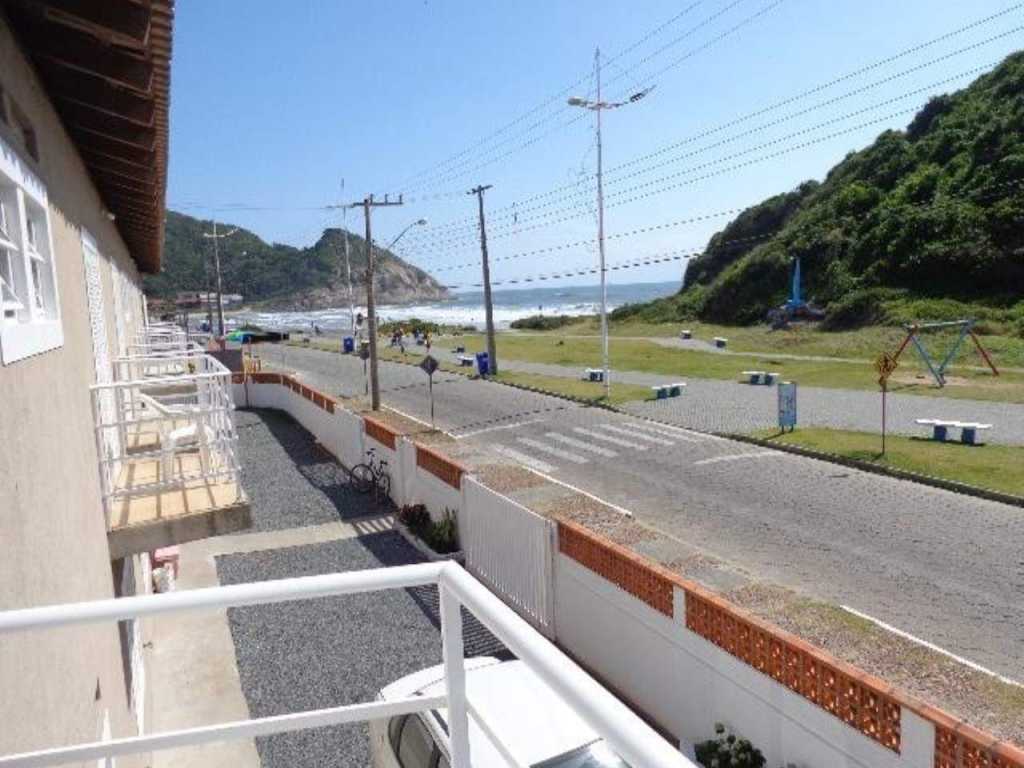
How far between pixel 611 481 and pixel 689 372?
19.3m

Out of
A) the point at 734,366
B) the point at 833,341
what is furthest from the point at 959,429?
the point at 833,341

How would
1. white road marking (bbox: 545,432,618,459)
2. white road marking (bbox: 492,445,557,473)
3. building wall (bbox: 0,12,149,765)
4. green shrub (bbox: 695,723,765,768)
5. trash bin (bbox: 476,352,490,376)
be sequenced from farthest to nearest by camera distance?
trash bin (bbox: 476,352,490,376), white road marking (bbox: 545,432,618,459), white road marking (bbox: 492,445,557,473), green shrub (bbox: 695,723,765,768), building wall (bbox: 0,12,149,765)

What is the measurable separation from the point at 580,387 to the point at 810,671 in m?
26.1

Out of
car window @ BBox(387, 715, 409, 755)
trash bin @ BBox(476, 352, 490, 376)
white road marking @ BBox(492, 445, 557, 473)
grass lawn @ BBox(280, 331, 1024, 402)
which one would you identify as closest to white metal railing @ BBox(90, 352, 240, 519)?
car window @ BBox(387, 715, 409, 755)

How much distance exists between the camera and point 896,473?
1653 cm

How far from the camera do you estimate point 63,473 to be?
4203mm

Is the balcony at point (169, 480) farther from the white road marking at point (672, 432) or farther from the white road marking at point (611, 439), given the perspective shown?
the white road marking at point (672, 432)

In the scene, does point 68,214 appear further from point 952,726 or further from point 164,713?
point 952,726

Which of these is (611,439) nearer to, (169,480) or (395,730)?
(395,730)

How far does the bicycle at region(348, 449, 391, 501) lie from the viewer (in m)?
16.7

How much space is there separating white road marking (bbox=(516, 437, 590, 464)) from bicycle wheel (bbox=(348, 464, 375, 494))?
16.6 feet

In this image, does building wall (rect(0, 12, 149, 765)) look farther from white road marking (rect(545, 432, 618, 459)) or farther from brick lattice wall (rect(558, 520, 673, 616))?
white road marking (rect(545, 432, 618, 459))

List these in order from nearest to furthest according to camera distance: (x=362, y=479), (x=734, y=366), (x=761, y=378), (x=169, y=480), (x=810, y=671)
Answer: (x=810, y=671) < (x=169, y=480) < (x=362, y=479) < (x=761, y=378) < (x=734, y=366)

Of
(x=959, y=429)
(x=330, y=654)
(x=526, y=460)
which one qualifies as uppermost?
(x=959, y=429)
